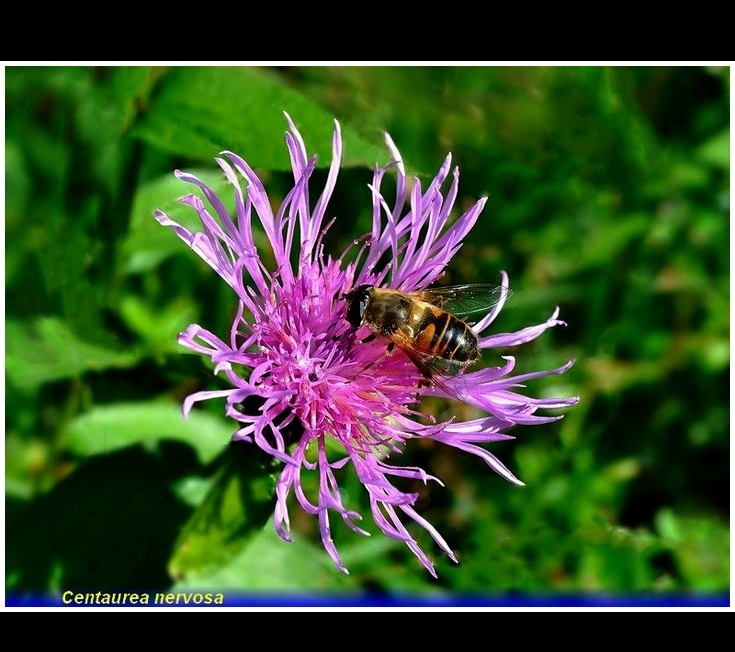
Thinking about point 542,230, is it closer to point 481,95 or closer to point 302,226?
point 481,95

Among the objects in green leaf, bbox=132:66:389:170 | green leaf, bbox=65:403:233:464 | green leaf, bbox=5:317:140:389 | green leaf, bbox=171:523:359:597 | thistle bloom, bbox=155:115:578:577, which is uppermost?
green leaf, bbox=132:66:389:170

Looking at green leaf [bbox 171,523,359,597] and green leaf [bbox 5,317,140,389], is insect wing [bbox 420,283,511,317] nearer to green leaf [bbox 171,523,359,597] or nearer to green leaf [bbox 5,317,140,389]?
green leaf [bbox 171,523,359,597]

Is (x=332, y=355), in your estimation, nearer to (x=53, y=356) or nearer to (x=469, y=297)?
(x=469, y=297)

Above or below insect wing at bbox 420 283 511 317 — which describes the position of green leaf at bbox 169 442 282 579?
below

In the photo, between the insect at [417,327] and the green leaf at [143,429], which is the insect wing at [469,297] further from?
the green leaf at [143,429]

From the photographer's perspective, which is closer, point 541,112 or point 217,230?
point 217,230

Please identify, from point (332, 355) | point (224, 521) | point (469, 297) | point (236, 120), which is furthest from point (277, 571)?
point (236, 120)

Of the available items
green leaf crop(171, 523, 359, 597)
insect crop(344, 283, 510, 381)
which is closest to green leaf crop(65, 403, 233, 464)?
green leaf crop(171, 523, 359, 597)

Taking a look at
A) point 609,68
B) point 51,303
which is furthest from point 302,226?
point 609,68
